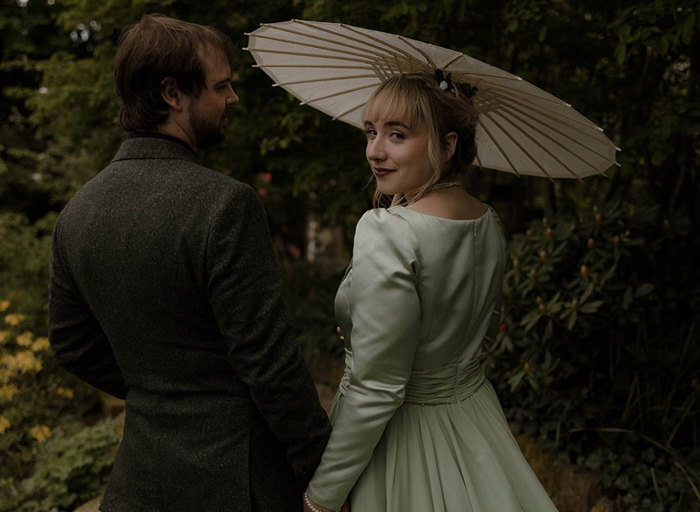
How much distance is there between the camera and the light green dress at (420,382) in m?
1.43

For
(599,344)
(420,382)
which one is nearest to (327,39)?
(420,382)

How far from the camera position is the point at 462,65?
60.7 inches

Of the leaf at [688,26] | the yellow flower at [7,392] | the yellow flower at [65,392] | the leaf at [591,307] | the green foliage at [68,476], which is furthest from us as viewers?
the yellow flower at [65,392]

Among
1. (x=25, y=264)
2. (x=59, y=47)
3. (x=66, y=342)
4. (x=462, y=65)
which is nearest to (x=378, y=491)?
(x=66, y=342)

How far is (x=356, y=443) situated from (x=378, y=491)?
183 mm

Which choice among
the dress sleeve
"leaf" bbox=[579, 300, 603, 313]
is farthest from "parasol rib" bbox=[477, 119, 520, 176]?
"leaf" bbox=[579, 300, 603, 313]

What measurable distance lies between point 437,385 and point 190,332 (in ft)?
2.18

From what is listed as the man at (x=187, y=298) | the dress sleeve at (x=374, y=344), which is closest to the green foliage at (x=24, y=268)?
the man at (x=187, y=298)

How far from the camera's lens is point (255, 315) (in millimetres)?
1329

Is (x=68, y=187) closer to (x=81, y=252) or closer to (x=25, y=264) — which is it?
(x=25, y=264)

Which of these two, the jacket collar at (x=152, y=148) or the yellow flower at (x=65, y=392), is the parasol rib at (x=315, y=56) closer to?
the jacket collar at (x=152, y=148)

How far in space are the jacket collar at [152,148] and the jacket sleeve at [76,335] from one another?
0.86 feet

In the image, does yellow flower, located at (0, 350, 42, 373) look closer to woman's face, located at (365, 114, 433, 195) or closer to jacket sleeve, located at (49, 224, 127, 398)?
jacket sleeve, located at (49, 224, 127, 398)

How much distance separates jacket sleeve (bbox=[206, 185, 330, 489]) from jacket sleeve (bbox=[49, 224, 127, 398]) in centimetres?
47
